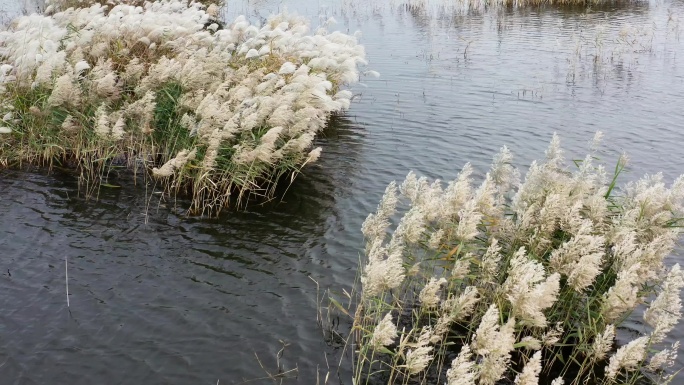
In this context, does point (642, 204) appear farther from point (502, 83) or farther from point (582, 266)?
point (502, 83)

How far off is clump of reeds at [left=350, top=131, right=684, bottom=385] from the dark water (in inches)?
39.4

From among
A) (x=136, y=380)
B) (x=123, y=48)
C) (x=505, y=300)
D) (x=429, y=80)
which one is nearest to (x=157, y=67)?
(x=123, y=48)

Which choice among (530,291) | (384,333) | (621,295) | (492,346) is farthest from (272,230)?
(621,295)

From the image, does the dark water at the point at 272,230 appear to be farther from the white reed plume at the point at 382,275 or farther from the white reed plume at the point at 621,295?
the white reed plume at the point at 621,295

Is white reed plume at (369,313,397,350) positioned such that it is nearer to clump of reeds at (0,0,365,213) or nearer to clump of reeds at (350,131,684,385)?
clump of reeds at (350,131,684,385)

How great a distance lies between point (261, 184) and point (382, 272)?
5.52 m

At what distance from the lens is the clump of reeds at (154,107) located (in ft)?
31.6

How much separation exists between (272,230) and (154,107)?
2979mm

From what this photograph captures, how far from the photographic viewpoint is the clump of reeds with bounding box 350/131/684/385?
5.35 meters

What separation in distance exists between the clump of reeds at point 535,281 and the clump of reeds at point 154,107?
12.3 ft

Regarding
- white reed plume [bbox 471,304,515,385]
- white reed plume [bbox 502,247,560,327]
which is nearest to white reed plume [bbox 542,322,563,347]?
white reed plume [bbox 502,247,560,327]

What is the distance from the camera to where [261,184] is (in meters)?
10.6

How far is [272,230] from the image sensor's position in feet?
30.4

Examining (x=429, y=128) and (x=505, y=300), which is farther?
(x=429, y=128)
